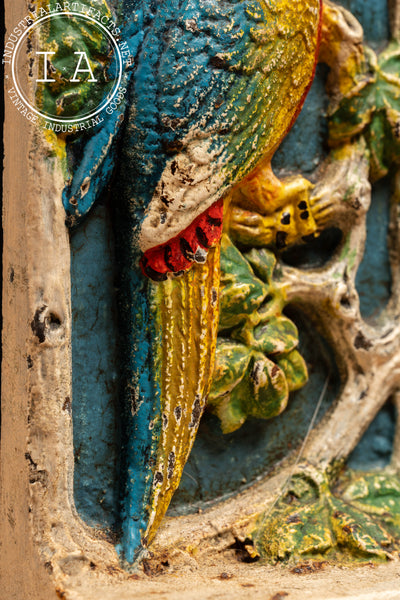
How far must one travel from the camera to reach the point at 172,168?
0.85m

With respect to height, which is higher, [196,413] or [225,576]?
[196,413]

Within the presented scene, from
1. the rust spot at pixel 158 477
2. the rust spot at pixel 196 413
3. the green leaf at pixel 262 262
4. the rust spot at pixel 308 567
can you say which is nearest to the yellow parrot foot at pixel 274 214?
the green leaf at pixel 262 262

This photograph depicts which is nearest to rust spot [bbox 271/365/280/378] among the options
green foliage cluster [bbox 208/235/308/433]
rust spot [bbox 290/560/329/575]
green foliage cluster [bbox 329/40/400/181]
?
green foliage cluster [bbox 208/235/308/433]

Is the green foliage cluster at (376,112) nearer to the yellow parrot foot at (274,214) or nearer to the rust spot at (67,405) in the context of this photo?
the yellow parrot foot at (274,214)

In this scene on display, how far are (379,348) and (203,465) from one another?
1.14ft

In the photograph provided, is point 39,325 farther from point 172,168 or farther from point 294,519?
point 294,519

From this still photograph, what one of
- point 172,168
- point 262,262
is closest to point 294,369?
point 262,262

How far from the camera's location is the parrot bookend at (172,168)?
833mm

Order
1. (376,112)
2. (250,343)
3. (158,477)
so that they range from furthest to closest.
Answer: (376,112), (250,343), (158,477)

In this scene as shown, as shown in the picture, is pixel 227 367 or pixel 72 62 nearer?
pixel 72 62

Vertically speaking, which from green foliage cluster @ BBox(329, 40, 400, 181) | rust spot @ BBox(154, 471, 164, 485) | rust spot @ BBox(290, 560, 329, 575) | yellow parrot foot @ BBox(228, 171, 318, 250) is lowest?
rust spot @ BBox(290, 560, 329, 575)

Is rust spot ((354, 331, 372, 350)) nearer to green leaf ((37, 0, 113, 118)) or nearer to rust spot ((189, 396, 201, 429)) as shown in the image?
rust spot ((189, 396, 201, 429))

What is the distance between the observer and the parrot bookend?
83cm

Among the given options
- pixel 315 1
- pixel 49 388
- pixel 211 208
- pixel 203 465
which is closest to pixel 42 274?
pixel 49 388
